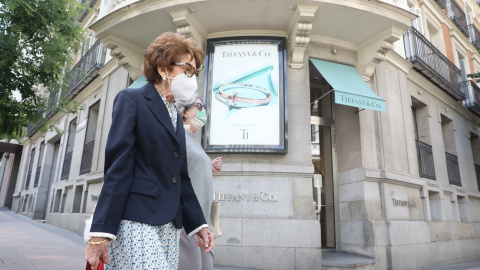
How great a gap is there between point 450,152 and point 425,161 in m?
2.81

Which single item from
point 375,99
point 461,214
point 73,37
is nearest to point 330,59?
point 375,99

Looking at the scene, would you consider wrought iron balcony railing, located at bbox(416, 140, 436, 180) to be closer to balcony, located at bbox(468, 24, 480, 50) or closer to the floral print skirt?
balcony, located at bbox(468, 24, 480, 50)

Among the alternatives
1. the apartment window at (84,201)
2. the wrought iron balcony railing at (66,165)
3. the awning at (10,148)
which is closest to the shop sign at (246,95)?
the apartment window at (84,201)

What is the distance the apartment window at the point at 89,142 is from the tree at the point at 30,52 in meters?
5.59

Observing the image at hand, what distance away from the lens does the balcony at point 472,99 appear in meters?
13.2

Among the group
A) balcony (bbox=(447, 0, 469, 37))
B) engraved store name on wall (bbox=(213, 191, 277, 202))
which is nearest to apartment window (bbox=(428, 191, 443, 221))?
engraved store name on wall (bbox=(213, 191, 277, 202))

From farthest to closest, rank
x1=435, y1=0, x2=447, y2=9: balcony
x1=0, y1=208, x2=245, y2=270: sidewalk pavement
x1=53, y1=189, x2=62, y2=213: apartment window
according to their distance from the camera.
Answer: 1. x1=53, y1=189, x2=62, y2=213: apartment window
2. x1=435, y1=0, x2=447, y2=9: balcony
3. x1=0, y1=208, x2=245, y2=270: sidewalk pavement

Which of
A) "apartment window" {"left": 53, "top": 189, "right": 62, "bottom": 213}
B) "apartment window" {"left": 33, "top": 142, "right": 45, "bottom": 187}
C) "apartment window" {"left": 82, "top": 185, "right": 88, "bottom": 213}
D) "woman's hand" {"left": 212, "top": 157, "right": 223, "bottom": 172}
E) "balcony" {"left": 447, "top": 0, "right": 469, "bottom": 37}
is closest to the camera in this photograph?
"woman's hand" {"left": 212, "top": 157, "right": 223, "bottom": 172}

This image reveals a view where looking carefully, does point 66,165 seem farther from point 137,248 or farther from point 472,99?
point 472,99

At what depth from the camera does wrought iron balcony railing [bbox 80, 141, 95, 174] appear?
1130 cm

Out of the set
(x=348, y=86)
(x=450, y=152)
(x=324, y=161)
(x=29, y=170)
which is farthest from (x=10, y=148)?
(x=450, y=152)

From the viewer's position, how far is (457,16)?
1473cm

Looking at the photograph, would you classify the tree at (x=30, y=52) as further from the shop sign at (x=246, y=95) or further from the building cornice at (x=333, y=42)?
the building cornice at (x=333, y=42)

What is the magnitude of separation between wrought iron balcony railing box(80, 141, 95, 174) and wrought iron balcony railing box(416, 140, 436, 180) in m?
10.9
